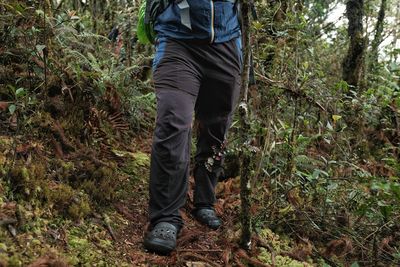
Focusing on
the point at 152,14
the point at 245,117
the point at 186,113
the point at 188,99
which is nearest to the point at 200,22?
the point at 152,14

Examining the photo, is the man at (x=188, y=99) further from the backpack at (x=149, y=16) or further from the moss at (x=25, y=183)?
the moss at (x=25, y=183)

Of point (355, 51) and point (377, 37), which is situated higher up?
point (377, 37)

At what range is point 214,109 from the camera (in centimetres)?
431

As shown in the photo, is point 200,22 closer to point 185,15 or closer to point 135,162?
point 185,15

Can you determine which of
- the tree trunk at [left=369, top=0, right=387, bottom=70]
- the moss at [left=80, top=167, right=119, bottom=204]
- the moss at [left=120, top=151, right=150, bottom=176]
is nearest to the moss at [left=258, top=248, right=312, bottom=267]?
the moss at [left=80, top=167, right=119, bottom=204]

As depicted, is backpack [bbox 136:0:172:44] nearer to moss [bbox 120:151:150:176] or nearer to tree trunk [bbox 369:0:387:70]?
moss [bbox 120:151:150:176]

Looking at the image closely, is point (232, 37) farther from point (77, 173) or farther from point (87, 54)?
point (87, 54)

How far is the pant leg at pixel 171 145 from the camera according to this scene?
358 centimetres

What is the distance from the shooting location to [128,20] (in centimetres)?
772

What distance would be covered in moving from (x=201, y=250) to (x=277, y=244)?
77cm

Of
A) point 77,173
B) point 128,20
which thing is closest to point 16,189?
point 77,173

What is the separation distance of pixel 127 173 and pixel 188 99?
1.47 m

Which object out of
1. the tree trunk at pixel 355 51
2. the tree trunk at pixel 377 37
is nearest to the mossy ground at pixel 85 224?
the tree trunk at pixel 355 51

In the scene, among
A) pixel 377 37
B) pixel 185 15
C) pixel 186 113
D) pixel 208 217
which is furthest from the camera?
pixel 377 37
